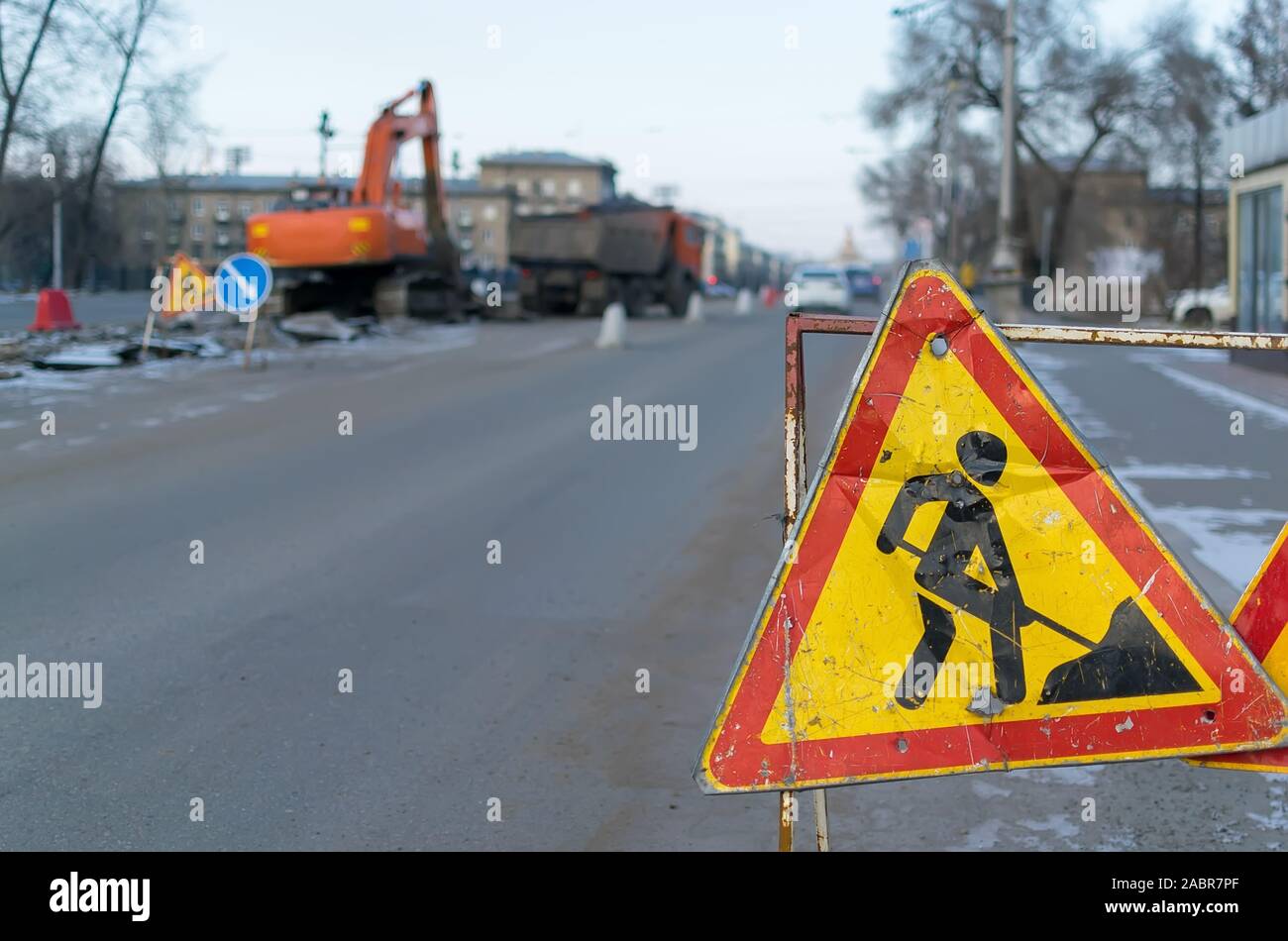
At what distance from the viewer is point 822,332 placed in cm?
324

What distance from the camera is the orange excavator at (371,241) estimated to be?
26328 millimetres

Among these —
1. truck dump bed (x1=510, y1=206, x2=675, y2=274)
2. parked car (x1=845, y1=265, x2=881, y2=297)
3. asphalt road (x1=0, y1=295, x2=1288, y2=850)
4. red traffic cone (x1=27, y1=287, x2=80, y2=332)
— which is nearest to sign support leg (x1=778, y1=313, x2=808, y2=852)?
asphalt road (x1=0, y1=295, x2=1288, y2=850)

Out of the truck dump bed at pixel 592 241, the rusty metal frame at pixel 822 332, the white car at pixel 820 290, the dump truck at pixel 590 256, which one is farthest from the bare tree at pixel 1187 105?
the rusty metal frame at pixel 822 332

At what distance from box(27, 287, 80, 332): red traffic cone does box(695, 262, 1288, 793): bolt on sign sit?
20259 mm

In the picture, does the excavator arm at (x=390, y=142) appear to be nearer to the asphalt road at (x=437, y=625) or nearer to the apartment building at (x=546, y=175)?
the asphalt road at (x=437, y=625)

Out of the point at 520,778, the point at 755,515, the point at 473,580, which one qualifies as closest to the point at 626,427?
the point at 755,515

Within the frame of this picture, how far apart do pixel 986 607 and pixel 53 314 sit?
20.9 m

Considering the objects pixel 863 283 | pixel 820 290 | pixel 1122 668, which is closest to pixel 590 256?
pixel 820 290

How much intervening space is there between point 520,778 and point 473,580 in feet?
8.80

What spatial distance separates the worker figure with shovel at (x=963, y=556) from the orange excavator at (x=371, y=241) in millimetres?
24090

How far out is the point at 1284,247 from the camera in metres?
21.7

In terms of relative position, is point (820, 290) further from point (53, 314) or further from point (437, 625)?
point (437, 625)

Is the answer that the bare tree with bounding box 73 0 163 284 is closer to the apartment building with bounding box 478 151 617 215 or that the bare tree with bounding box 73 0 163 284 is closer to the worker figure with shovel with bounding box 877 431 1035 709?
the worker figure with shovel with bounding box 877 431 1035 709

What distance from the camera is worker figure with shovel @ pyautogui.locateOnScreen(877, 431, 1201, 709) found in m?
3.12
